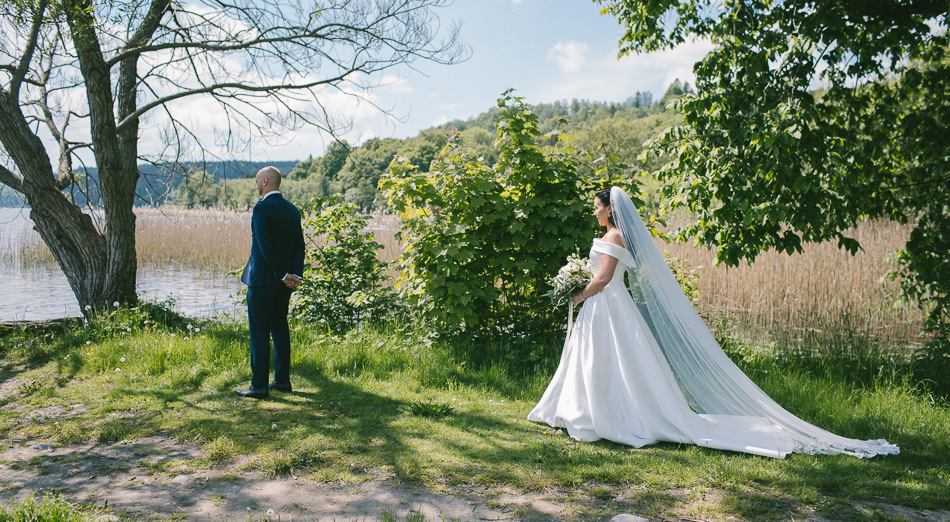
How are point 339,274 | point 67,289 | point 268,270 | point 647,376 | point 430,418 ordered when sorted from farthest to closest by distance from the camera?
point 67,289 → point 339,274 → point 268,270 → point 430,418 → point 647,376

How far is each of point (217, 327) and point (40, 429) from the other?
3.34 meters

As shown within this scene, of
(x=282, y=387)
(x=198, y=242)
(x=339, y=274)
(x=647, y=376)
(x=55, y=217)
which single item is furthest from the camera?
(x=198, y=242)

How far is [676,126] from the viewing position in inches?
257

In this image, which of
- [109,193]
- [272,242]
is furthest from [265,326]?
[109,193]

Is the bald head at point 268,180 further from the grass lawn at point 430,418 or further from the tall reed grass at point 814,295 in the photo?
the tall reed grass at point 814,295

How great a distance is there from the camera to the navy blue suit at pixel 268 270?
5.33 meters

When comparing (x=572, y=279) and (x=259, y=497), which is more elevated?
(x=572, y=279)

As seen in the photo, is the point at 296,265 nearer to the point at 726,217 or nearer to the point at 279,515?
the point at 279,515

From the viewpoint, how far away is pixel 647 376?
4672 millimetres

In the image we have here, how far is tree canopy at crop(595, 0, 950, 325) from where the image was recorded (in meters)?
5.58

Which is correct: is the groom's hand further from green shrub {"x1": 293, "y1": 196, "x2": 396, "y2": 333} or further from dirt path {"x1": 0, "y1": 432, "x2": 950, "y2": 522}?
green shrub {"x1": 293, "y1": 196, "x2": 396, "y2": 333}

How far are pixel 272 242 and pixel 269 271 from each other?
0.89 ft

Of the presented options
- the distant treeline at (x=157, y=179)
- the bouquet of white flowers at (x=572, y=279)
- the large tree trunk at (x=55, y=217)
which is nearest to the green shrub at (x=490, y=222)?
the bouquet of white flowers at (x=572, y=279)

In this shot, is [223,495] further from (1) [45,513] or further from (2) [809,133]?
(2) [809,133]
